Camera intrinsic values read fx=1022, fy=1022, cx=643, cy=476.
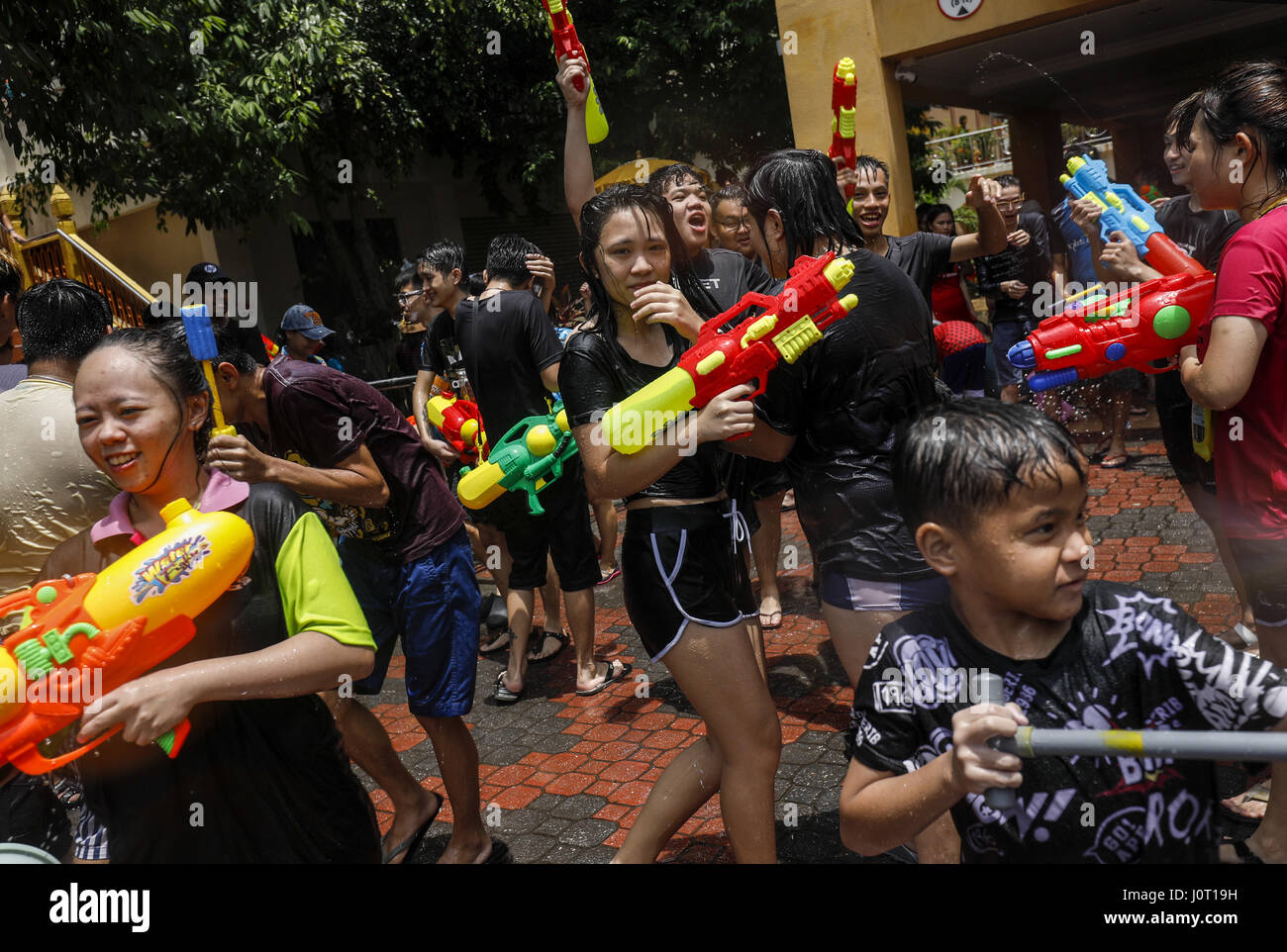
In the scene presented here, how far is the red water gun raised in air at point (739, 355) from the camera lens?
95.4 inches

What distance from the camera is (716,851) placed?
3.35 m

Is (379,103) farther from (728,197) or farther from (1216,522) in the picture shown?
(1216,522)

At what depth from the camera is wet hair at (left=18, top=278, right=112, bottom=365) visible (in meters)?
3.07

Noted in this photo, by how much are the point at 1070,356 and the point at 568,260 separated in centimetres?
1831

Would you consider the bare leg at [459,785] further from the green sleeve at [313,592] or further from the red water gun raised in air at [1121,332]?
the red water gun raised in air at [1121,332]

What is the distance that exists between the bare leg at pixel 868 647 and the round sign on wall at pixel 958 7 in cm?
731

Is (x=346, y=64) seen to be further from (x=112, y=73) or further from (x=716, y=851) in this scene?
(x=716, y=851)

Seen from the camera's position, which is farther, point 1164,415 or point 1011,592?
point 1164,415

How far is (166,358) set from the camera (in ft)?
6.98

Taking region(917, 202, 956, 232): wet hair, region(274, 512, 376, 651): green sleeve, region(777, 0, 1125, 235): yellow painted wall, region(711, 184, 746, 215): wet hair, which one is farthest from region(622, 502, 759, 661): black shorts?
region(777, 0, 1125, 235): yellow painted wall

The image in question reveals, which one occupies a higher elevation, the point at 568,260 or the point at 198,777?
the point at 568,260

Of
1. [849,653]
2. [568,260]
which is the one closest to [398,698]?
[849,653]

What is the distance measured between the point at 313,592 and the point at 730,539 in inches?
48.2

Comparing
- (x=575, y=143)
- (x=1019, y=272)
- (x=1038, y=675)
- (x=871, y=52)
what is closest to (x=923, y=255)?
(x=575, y=143)
